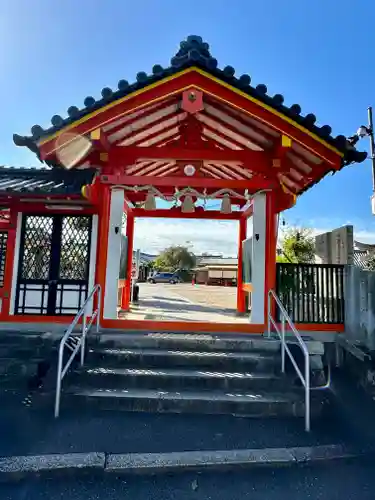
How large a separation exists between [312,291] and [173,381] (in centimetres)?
328

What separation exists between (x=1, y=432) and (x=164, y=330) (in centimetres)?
285

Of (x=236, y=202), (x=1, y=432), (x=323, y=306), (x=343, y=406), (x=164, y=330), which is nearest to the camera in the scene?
(x=1, y=432)

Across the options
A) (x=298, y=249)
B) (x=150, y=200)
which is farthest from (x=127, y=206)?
(x=298, y=249)

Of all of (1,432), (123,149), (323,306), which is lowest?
(1,432)

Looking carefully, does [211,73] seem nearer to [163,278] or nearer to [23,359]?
[23,359]

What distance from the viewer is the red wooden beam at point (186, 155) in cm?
586

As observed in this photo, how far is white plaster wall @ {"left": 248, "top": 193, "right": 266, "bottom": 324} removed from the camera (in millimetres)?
6027

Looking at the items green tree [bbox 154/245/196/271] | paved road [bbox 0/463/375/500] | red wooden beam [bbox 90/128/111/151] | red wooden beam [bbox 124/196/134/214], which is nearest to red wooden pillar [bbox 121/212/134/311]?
red wooden beam [bbox 124/196/134/214]

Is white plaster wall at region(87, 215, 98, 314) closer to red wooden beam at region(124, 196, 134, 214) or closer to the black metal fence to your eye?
red wooden beam at region(124, 196, 134, 214)

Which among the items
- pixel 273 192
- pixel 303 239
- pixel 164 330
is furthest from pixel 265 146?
pixel 303 239

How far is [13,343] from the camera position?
5.40 m

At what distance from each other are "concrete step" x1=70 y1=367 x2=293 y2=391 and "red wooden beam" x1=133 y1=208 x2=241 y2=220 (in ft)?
16.9

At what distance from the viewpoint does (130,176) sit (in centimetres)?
595

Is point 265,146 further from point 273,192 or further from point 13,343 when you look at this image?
point 13,343
